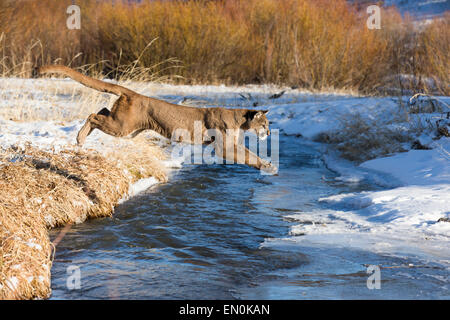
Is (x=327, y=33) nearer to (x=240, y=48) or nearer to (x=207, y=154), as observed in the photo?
(x=240, y=48)

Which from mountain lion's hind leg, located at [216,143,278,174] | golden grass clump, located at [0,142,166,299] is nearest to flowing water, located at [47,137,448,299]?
golden grass clump, located at [0,142,166,299]

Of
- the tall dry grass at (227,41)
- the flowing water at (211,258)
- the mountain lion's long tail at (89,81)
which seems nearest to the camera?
the flowing water at (211,258)

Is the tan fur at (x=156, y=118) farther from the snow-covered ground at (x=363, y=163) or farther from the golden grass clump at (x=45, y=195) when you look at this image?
the snow-covered ground at (x=363, y=163)

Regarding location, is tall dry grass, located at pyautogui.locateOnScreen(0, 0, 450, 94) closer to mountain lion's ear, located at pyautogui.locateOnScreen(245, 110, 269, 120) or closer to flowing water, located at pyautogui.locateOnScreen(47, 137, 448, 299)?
mountain lion's ear, located at pyautogui.locateOnScreen(245, 110, 269, 120)

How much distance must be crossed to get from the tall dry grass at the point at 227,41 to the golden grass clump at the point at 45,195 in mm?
10707

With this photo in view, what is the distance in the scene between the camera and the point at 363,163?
10164mm

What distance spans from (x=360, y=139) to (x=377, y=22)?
8948 mm

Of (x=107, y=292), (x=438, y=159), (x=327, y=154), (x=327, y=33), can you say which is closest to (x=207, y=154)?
(x=327, y=154)

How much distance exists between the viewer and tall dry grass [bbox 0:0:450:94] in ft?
61.6

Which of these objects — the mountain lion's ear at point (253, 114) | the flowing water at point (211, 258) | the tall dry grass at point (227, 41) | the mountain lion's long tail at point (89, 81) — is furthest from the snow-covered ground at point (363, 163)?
the tall dry grass at point (227, 41)

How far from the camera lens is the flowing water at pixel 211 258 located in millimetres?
4625

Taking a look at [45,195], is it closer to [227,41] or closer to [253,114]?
[253,114]

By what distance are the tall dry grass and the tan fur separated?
434 inches

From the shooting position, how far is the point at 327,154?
1145 cm
